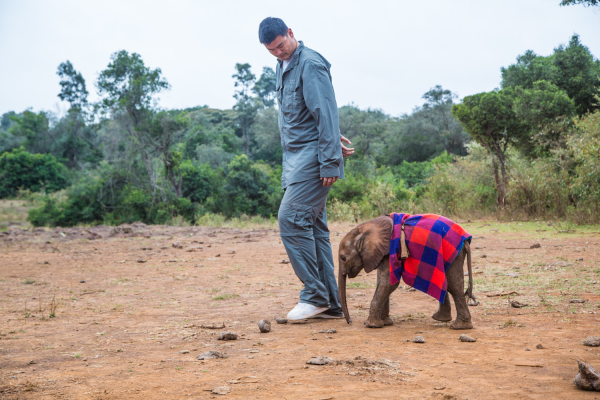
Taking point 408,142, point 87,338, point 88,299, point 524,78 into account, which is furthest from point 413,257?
point 408,142

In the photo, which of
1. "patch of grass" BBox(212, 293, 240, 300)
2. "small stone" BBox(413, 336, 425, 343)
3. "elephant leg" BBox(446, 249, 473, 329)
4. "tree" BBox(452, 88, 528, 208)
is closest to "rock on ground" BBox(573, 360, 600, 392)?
"small stone" BBox(413, 336, 425, 343)

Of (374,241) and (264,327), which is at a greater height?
(374,241)

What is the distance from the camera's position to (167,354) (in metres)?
2.91

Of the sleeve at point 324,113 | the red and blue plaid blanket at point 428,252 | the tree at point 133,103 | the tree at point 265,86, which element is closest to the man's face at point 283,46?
the sleeve at point 324,113

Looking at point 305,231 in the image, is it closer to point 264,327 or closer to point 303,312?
point 303,312

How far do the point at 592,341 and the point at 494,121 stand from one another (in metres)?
12.0

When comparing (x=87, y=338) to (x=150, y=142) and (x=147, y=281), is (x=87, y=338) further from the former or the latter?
(x=150, y=142)

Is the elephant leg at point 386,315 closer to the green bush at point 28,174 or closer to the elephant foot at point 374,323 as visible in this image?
the elephant foot at point 374,323

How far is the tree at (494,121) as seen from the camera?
44.3 ft

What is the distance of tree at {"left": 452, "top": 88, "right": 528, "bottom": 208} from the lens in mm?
13516

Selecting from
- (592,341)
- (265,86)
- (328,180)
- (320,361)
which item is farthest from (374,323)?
(265,86)

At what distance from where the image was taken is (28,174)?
32.7 metres

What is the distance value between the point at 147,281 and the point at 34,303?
4.97 feet

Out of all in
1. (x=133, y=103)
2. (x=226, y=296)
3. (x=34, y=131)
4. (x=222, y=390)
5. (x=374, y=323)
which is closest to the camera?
(x=222, y=390)
